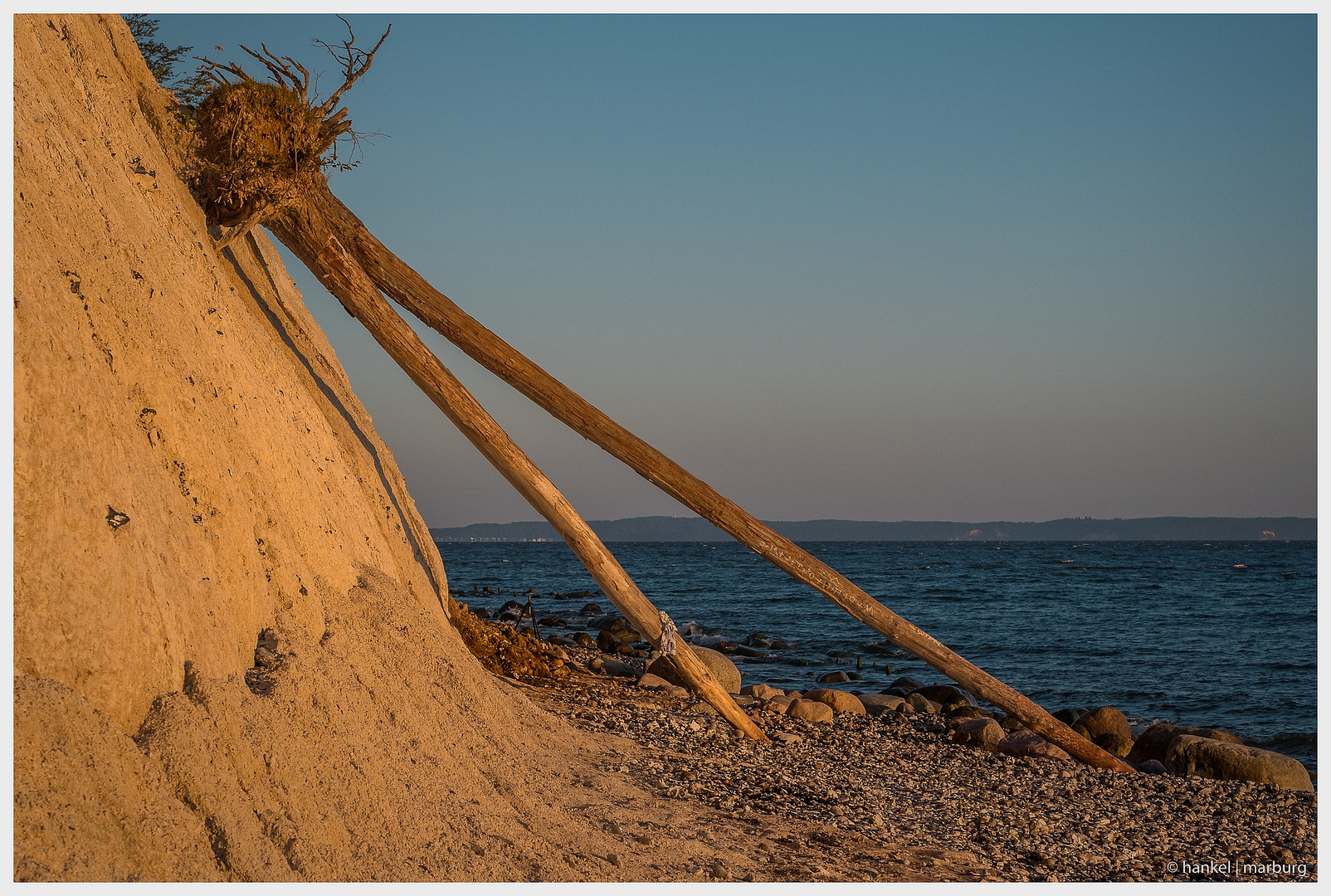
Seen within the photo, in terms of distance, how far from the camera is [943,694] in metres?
12.5

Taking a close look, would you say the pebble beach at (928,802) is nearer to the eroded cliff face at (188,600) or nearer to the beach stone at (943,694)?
the eroded cliff face at (188,600)

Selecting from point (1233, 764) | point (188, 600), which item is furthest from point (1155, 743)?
point (188, 600)

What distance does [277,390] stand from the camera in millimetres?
6102

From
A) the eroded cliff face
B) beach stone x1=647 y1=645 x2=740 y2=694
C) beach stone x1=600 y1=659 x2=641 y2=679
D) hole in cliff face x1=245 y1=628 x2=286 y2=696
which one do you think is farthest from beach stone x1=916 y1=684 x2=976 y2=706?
hole in cliff face x1=245 y1=628 x2=286 y2=696

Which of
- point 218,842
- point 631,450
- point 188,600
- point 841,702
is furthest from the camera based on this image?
point 841,702

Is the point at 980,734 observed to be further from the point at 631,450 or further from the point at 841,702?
the point at 631,450

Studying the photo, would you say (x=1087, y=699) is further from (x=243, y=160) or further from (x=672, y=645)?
(x=243, y=160)

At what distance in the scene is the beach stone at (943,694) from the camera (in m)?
12.3

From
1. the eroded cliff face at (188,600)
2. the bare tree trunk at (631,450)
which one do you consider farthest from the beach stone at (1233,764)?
the eroded cliff face at (188,600)

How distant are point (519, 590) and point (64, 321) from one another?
3069 cm

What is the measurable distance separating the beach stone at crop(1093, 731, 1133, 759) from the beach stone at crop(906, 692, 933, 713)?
2009 millimetres

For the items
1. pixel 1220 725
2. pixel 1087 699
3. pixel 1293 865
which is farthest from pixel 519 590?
pixel 1293 865

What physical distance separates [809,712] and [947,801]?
300 centimetres

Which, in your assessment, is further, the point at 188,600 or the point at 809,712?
the point at 809,712
